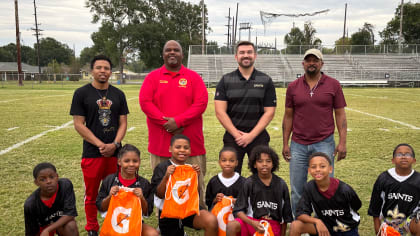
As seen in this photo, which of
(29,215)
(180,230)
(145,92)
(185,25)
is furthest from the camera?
(185,25)

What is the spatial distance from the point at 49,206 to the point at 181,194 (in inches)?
48.6

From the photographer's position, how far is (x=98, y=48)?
169 ft

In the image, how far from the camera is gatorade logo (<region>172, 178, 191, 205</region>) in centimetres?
320

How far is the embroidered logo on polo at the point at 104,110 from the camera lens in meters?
3.61

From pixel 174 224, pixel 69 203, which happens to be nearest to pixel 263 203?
pixel 174 224

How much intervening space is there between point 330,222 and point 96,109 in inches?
102

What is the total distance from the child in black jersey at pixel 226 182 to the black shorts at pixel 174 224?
262 millimetres

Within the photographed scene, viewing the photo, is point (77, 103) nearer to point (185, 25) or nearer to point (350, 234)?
point (350, 234)

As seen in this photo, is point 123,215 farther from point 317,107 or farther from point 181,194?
point 317,107

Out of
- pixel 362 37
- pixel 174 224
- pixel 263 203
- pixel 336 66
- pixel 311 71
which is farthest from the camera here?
pixel 362 37

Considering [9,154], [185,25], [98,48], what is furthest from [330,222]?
[185,25]

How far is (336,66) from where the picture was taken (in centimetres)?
3662

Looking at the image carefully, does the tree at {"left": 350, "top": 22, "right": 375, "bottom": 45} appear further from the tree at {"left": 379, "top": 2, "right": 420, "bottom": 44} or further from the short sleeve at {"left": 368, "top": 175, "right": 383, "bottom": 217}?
the short sleeve at {"left": 368, "top": 175, "right": 383, "bottom": 217}

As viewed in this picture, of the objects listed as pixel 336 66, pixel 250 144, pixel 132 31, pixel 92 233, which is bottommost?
pixel 92 233
